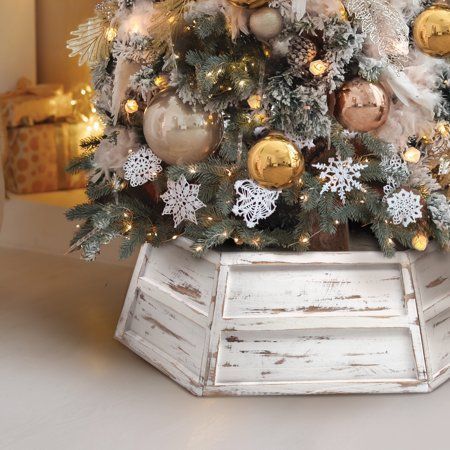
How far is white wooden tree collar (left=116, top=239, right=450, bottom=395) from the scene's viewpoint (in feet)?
4.53

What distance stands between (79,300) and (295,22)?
0.93 metres

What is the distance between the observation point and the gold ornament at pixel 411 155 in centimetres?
146

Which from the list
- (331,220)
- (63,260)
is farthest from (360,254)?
(63,260)

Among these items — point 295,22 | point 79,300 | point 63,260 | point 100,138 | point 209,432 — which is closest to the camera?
point 209,432

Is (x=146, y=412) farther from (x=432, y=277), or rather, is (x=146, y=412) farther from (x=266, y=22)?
(x=266, y=22)

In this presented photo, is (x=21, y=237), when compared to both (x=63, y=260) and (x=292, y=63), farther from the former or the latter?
(x=292, y=63)

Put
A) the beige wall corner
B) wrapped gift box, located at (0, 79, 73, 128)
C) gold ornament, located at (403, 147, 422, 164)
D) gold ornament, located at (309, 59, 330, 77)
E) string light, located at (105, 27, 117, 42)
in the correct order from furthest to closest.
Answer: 1. the beige wall corner
2. wrapped gift box, located at (0, 79, 73, 128)
3. string light, located at (105, 27, 117, 42)
4. gold ornament, located at (403, 147, 422, 164)
5. gold ornament, located at (309, 59, 330, 77)

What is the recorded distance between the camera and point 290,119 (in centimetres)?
137

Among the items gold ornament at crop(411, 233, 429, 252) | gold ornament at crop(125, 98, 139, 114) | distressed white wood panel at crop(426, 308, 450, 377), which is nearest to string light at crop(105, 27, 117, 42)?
gold ornament at crop(125, 98, 139, 114)

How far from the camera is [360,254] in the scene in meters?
1.40

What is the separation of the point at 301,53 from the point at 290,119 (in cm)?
12

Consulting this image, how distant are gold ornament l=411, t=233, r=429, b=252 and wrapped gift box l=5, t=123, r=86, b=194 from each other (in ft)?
5.20

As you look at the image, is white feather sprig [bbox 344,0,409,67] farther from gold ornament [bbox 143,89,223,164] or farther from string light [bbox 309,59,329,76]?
gold ornament [bbox 143,89,223,164]

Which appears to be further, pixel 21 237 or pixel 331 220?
pixel 21 237
